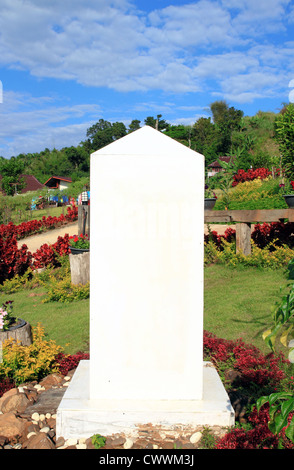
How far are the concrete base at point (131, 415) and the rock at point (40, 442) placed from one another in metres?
0.08

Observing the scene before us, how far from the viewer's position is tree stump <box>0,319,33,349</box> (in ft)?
13.5

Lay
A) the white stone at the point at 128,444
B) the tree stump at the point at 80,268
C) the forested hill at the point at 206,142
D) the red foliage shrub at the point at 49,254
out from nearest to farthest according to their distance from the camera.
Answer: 1. the white stone at the point at 128,444
2. the tree stump at the point at 80,268
3. the red foliage shrub at the point at 49,254
4. the forested hill at the point at 206,142

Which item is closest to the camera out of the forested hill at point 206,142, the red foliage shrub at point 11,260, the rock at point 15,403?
the rock at point 15,403

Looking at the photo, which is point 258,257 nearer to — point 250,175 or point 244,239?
point 244,239

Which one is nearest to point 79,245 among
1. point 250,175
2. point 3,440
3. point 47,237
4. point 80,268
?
point 80,268

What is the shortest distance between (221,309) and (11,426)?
3.11m

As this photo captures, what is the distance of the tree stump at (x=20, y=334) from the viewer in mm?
4114

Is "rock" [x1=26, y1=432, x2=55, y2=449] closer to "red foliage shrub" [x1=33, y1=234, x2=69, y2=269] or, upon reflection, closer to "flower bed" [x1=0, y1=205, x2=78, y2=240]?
"red foliage shrub" [x1=33, y1=234, x2=69, y2=269]

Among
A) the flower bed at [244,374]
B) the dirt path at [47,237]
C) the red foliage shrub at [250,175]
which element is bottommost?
the flower bed at [244,374]

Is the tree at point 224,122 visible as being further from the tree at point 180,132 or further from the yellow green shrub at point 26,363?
the yellow green shrub at point 26,363

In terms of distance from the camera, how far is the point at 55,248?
31.3 ft

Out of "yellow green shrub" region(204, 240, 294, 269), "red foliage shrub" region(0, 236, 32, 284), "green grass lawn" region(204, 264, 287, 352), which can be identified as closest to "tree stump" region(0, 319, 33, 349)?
"green grass lawn" region(204, 264, 287, 352)

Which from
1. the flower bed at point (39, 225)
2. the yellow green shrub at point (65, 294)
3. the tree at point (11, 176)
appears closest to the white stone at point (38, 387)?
the yellow green shrub at point (65, 294)

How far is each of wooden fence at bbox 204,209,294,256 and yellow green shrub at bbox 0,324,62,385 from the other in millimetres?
4415
